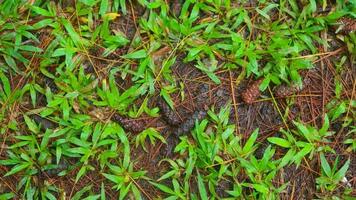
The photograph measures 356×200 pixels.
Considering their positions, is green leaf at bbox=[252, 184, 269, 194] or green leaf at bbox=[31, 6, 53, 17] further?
green leaf at bbox=[31, 6, 53, 17]

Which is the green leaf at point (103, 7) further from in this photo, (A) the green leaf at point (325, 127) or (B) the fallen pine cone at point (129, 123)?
(A) the green leaf at point (325, 127)

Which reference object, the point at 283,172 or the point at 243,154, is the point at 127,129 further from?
the point at 283,172

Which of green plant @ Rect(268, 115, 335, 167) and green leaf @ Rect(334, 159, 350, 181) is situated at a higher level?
green plant @ Rect(268, 115, 335, 167)

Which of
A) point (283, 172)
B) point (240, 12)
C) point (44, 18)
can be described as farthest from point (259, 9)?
point (44, 18)

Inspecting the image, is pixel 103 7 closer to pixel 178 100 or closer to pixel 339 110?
pixel 178 100

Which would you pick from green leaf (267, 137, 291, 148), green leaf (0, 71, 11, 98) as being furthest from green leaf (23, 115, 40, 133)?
green leaf (267, 137, 291, 148)

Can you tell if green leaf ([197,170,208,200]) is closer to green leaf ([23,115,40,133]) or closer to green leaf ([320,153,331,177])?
green leaf ([320,153,331,177])

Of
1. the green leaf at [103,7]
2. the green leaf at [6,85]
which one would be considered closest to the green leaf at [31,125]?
the green leaf at [6,85]

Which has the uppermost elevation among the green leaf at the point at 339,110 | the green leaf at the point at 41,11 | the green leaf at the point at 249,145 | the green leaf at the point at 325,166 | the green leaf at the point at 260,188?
the green leaf at the point at 41,11

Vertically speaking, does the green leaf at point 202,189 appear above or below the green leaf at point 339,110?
below
